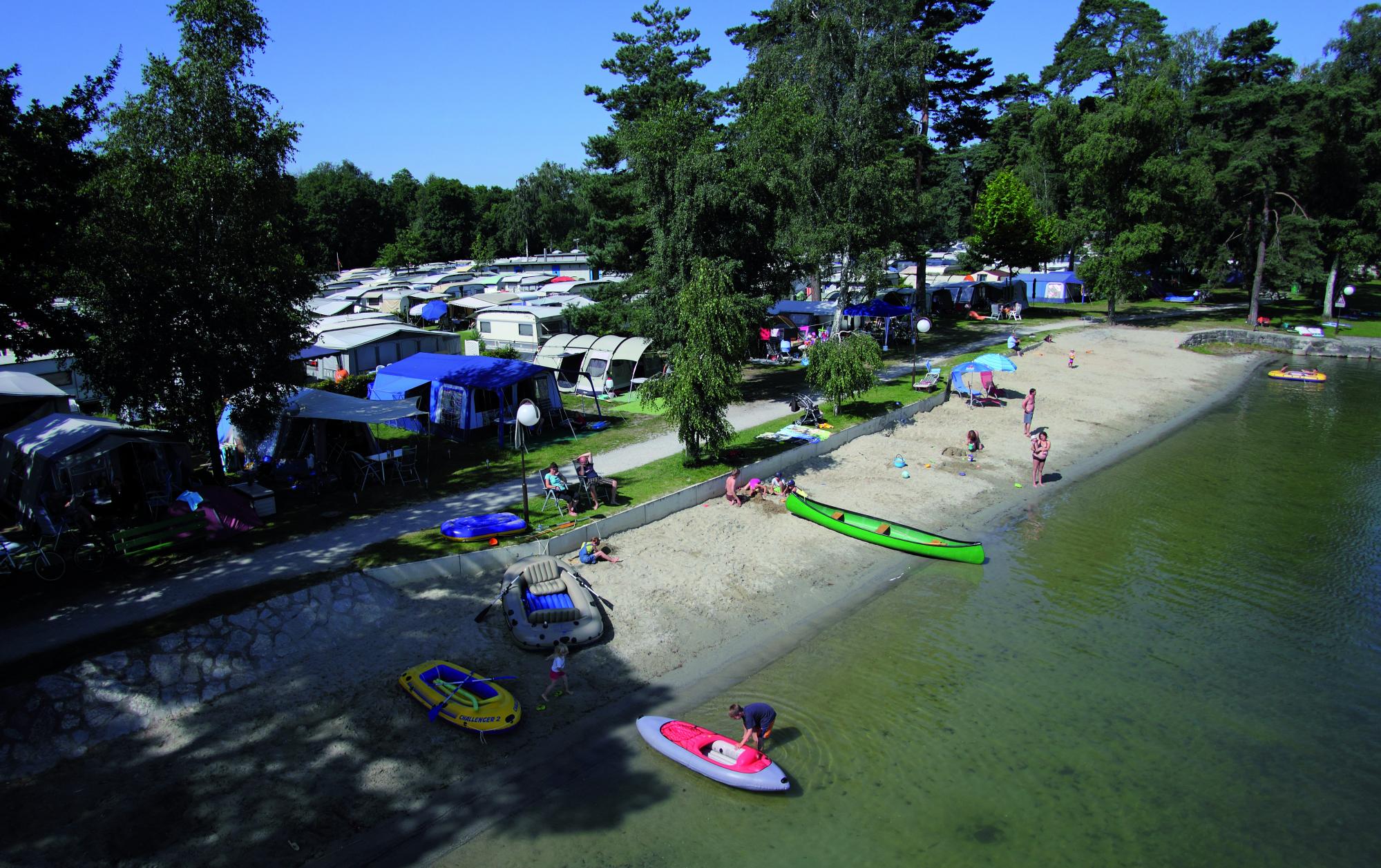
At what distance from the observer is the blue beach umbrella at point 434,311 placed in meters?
47.3

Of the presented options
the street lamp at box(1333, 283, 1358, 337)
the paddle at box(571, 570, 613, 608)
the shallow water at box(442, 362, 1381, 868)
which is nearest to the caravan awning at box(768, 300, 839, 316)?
the shallow water at box(442, 362, 1381, 868)

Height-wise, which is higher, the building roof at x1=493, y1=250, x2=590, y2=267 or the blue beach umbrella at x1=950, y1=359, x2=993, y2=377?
the building roof at x1=493, y1=250, x2=590, y2=267

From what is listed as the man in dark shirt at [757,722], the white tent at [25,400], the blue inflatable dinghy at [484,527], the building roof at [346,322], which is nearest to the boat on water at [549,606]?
the blue inflatable dinghy at [484,527]

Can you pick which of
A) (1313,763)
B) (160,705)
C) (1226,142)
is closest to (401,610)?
(160,705)

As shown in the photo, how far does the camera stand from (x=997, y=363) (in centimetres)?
2839

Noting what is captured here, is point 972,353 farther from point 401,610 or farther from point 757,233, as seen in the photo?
point 401,610

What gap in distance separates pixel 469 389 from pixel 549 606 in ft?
37.6

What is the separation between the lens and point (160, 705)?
10586 millimetres

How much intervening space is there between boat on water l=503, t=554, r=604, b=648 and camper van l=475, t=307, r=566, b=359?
23527 mm

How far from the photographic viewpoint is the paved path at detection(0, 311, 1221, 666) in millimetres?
11516

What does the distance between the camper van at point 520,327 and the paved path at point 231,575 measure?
18.2 m

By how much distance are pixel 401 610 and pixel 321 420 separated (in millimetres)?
8485

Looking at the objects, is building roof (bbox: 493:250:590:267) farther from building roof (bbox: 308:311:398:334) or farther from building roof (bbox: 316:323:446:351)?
building roof (bbox: 316:323:446:351)

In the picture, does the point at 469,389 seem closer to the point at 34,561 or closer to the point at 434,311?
the point at 34,561
